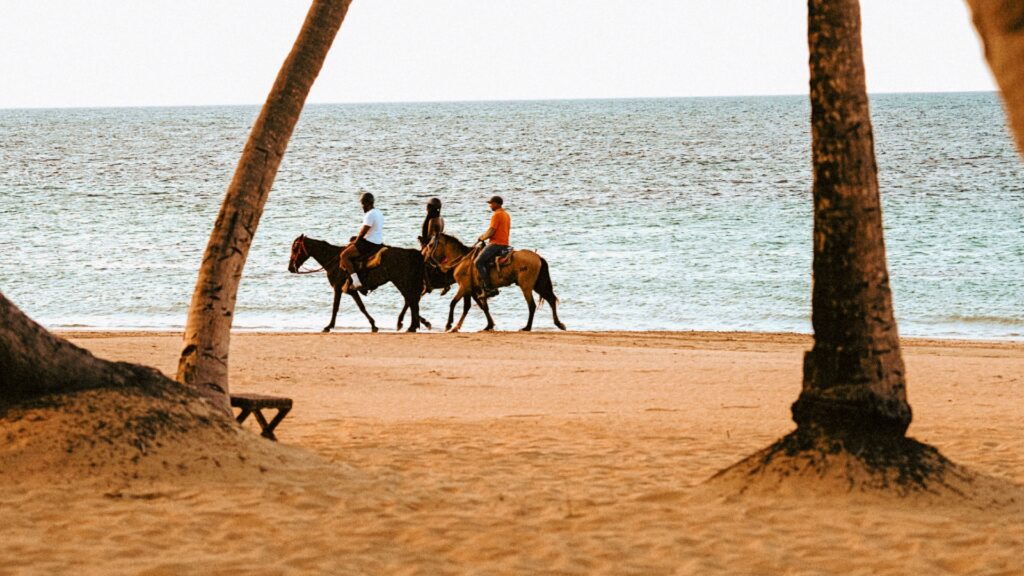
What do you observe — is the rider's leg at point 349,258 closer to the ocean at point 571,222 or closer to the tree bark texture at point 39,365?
the ocean at point 571,222

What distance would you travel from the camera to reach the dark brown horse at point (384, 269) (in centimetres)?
2131

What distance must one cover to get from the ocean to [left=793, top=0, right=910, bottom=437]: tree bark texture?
16319 millimetres

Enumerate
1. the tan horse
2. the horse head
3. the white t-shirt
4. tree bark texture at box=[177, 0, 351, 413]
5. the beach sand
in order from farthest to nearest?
the horse head → the white t-shirt → the tan horse → tree bark texture at box=[177, 0, 351, 413] → the beach sand

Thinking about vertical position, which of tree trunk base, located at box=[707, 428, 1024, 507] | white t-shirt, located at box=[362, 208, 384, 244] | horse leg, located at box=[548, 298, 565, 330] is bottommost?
horse leg, located at box=[548, 298, 565, 330]

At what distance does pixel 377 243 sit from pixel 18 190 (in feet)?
166

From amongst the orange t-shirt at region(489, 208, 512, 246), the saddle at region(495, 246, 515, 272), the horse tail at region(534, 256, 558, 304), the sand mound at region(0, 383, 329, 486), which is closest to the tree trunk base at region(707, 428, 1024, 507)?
the sand mound at region(0, 383, 329, 486)

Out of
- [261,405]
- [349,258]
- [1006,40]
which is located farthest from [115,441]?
[349,258]

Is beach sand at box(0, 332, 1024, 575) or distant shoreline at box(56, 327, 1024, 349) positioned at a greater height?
beach sand at box(0, 332, 1024, 575)

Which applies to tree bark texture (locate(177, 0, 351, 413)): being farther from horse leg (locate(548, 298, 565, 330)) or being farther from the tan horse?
horse leg (locate(548, 298, 565, 330))

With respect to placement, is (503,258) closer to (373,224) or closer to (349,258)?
(373,224)

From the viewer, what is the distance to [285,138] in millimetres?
9219

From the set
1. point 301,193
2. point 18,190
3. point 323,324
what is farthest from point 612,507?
point 18,190

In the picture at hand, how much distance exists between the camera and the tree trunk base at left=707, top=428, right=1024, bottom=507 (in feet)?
26.4

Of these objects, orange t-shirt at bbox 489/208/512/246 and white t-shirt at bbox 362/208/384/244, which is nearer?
orange t-shirt at bbox 489/208/512/246
